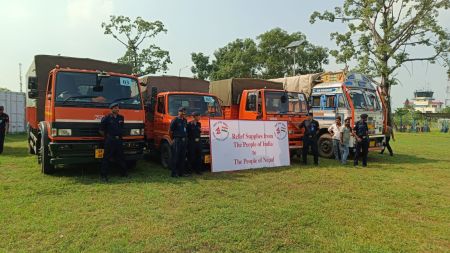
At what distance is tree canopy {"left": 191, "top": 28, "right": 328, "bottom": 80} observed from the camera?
1596 inches

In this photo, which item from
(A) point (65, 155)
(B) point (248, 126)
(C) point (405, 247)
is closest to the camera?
(C) point (405, 247)

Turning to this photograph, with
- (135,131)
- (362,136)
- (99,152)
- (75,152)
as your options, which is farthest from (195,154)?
(362,136)

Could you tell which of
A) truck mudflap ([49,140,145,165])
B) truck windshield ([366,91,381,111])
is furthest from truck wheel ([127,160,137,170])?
truck windshield ([366,91,381,111])

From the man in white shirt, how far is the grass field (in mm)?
2527

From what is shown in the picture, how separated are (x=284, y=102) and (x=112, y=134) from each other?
584 cm

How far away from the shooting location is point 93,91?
8203 millimetres

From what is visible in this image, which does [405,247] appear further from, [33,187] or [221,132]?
[33,187]

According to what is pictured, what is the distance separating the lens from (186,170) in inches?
362

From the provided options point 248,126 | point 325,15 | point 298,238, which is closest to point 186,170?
point 248,126

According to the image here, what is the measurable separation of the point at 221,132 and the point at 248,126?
948 millimetres

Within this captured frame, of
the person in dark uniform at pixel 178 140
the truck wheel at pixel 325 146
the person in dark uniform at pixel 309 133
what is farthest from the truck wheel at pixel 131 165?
the truck wheel at pixel 325 146

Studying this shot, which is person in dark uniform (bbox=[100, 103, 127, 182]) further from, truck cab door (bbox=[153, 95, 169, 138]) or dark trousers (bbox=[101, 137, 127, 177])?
truck cab door (bbox=[153, 95, 169, 138])

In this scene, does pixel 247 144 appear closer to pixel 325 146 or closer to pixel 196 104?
pixel 196 104

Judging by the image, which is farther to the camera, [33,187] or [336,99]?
[336,99]
